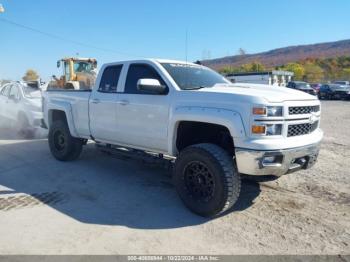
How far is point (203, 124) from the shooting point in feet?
16.5

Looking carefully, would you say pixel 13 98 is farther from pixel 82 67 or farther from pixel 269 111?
pixel 269 111

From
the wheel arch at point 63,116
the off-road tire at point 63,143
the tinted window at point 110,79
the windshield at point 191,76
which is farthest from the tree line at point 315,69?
the windshield at point 191,76

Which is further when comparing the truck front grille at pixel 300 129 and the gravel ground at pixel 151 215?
the truck front grille at pixel 300 129


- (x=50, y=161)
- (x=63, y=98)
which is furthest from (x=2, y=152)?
(x=63, y=98)

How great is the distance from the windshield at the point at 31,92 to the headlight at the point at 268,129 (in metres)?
8.97

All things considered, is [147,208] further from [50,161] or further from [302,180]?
[50,161]

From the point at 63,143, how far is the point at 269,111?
480cm

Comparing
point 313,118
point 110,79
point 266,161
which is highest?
point 110,79

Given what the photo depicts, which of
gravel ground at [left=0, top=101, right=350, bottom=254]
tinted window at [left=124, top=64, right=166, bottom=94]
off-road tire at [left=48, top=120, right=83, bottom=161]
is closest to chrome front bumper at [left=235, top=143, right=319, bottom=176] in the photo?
gravel ground at [left=0, top=101, right=350, bottom=254]

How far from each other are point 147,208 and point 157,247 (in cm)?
113

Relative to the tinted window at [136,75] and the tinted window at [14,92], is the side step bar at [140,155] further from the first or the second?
the tinted window at [14,92]

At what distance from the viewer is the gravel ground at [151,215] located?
3758 millimetres

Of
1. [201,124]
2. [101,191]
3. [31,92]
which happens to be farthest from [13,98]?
[201,124]

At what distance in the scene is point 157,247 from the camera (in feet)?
12.2
